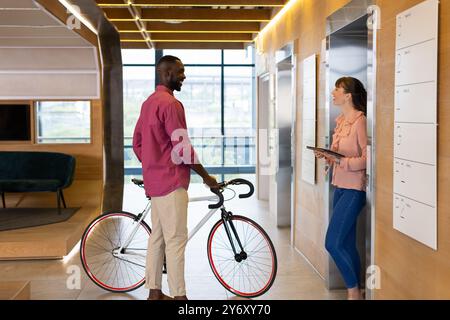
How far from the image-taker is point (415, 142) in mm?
3010

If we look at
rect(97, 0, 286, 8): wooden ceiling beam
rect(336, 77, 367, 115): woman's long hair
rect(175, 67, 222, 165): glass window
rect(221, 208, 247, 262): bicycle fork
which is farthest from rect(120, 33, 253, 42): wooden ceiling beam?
rect(221, 208, 247, 262): bicycle fork

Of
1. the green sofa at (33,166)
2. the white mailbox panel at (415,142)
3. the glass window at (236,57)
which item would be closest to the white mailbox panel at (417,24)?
the white mailbox panel at (415,142)

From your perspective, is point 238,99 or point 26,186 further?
point 238,99

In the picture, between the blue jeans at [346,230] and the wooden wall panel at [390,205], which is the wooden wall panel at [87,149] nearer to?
the blue jeans at [346,230]

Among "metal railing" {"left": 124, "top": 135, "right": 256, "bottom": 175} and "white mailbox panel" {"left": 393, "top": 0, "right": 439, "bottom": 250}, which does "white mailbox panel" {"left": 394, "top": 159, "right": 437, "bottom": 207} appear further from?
"metal railing" {"left": 124, "top": 135, "right": 256, "bottom": 175}

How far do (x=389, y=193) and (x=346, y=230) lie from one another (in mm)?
611

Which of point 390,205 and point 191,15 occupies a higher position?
point 191,15

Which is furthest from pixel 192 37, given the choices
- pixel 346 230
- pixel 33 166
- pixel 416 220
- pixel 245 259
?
pixel 416 220

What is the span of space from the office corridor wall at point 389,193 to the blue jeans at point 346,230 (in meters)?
0.31

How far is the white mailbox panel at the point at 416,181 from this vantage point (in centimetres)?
285

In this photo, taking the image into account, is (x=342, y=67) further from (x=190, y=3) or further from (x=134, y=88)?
(x=134, y=88)

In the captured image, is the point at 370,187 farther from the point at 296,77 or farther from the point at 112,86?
the point at 112,86

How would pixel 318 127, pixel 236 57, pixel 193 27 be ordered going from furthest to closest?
pixel 236 57, pixel 193 27, pixel 318 127
